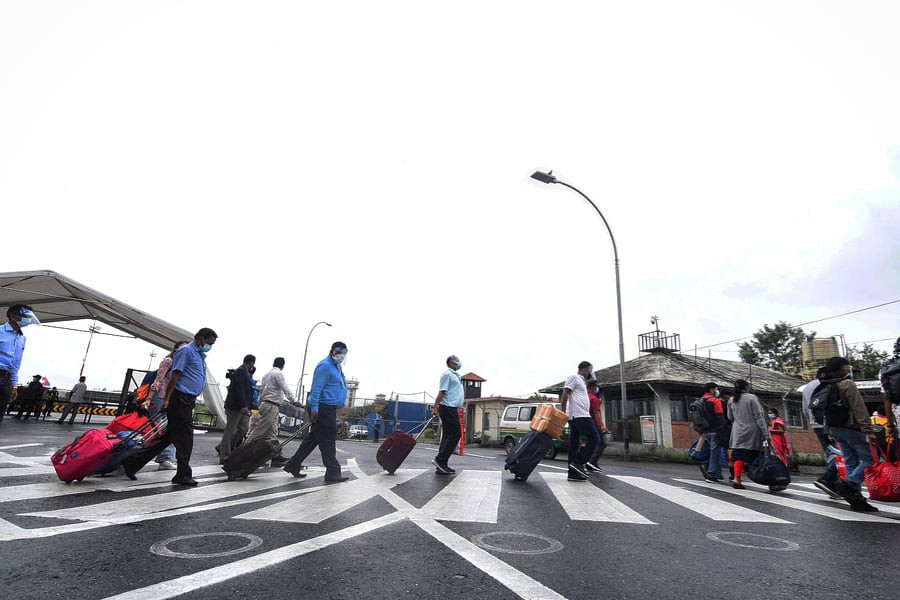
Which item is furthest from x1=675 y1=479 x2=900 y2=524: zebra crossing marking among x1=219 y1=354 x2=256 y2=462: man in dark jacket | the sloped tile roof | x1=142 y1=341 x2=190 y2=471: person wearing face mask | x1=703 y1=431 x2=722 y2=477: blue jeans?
the sloped tile roof

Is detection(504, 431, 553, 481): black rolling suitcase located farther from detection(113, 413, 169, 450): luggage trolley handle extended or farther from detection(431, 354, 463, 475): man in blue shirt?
detection(113, 413, 169, 450): luggage trolley handle extended

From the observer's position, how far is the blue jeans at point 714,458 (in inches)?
311

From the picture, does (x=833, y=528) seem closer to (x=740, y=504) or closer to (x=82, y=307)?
(x=740, y=504)

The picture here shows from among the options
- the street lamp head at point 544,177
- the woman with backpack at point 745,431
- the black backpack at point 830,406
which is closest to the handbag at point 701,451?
the woman with backpack at point 745,431

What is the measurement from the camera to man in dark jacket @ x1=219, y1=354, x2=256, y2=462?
7586mm

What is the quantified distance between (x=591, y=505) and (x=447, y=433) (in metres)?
2.91

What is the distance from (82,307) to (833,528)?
17.6 meters

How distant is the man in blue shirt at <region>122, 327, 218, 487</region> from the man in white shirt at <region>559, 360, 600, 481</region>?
4.75 meters

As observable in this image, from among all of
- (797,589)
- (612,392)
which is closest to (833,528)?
(797,589)

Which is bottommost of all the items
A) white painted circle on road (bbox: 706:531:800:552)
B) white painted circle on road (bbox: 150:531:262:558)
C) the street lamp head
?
white painted circle on road (bbox: 706:531:800:552)

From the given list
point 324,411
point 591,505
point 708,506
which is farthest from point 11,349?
point 708,506

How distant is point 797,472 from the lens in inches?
516

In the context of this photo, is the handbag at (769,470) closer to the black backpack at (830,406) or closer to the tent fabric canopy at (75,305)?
the black backpack at (830,406)

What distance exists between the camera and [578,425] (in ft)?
23.3
